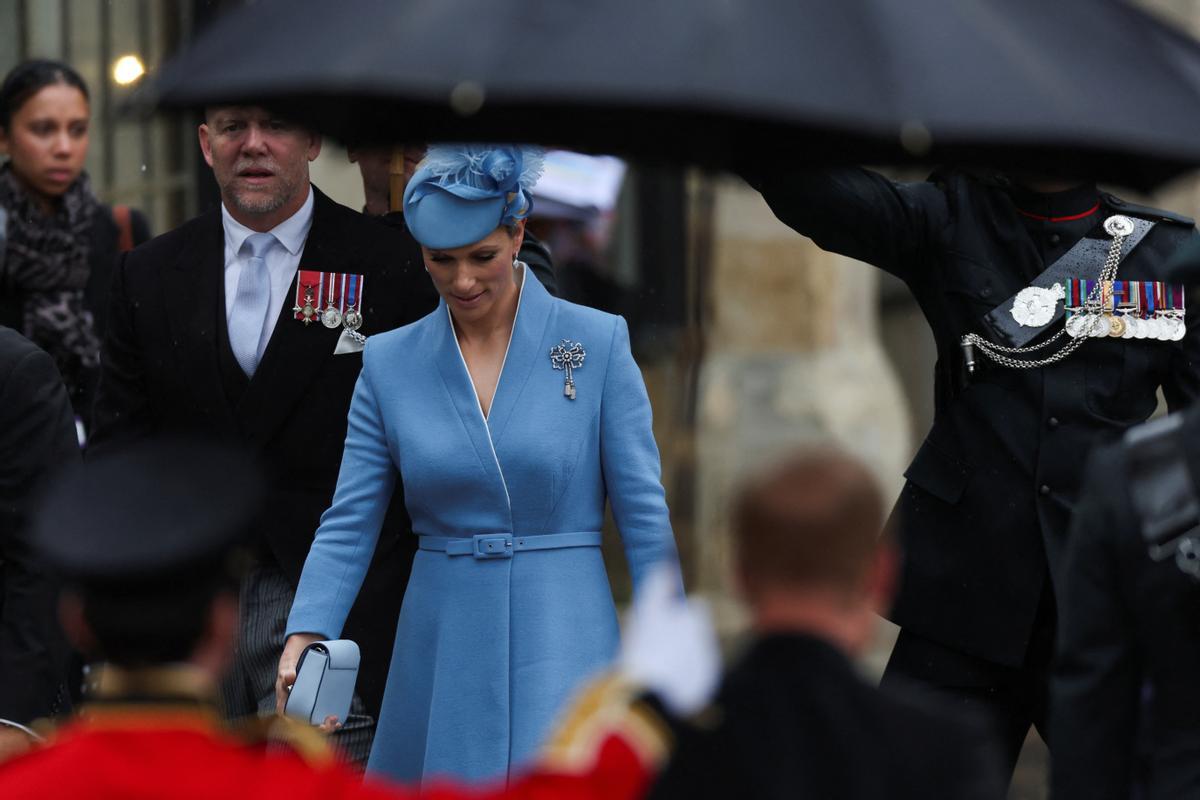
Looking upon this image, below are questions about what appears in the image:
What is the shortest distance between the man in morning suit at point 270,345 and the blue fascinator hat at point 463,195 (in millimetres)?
546

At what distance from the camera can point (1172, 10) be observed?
11336 millimetres

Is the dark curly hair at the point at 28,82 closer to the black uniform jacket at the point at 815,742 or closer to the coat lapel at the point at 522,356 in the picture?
the coat lapel at the point at 522,356

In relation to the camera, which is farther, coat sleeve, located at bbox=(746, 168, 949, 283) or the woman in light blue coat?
the woman in light blue coat

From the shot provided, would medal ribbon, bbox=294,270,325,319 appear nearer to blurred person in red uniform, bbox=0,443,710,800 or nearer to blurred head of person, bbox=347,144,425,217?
blurred head of person, bbox=347,144,425,217

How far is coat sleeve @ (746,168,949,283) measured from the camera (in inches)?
191

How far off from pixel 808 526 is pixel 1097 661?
98cm

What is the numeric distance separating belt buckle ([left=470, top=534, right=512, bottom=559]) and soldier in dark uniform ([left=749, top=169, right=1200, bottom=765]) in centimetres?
88

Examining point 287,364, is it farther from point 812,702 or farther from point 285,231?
point 812,702

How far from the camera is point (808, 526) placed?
2.89 meters

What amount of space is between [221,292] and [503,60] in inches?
99.7

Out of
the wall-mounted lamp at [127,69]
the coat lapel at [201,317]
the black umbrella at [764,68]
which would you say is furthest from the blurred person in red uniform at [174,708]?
the wall-mounted lamp at [127,69]

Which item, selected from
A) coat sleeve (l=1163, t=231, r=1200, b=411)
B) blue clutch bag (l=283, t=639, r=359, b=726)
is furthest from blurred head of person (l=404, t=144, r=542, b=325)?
coat sleeve (l=1163, t=231, r=1200, b=411)

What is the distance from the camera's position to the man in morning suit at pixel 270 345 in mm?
5535

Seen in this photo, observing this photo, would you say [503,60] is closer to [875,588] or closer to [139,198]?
[875,588]
